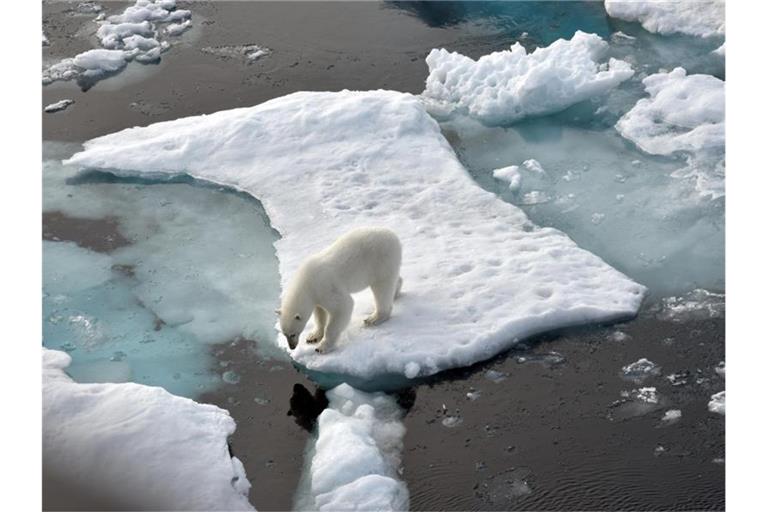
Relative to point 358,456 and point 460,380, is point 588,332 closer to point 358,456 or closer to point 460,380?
point 460,380

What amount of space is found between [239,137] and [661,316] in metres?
5.32

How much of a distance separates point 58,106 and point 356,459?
7.78 metres

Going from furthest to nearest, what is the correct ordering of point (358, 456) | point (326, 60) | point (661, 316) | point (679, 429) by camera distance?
1. point (326, 60)
2. point (661, 316)
3. point (679, 429)
4. point (358, 456)

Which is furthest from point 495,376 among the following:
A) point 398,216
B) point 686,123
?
point 686,123

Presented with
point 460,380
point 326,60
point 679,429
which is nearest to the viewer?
point 679,429

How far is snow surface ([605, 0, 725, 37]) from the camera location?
1369 centimetres

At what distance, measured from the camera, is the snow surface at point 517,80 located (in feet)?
38.9

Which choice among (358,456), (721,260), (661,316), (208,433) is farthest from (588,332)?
(208,433)

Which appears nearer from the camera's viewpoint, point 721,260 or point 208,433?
point 208,433

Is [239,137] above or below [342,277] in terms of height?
below

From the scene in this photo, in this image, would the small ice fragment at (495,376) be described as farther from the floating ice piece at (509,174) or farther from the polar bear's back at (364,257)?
the floating ice piece at (509,174)

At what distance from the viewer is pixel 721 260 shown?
916 centimetres

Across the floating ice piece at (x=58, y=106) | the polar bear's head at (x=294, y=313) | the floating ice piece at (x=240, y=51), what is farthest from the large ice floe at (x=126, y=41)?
the polar bear's head at (x=294, y=313)

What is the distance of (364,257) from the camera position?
792 cm
